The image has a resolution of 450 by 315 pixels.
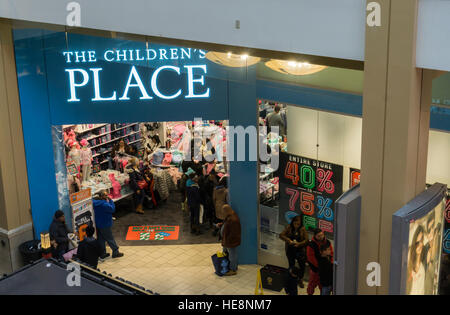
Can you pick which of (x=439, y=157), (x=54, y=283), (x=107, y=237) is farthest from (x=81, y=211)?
(x=439, y=157)

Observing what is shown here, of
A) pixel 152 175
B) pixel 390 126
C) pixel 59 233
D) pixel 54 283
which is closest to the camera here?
pixel 390 126

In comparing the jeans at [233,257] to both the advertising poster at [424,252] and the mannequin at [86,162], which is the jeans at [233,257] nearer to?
the mannequin at [86,162]

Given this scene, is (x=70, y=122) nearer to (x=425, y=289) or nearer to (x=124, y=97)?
(x=124, y=97)

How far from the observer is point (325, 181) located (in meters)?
8.43

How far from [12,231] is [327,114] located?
209 inches

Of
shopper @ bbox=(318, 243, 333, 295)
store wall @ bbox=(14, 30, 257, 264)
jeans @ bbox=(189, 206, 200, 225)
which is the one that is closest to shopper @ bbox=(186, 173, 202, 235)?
jeans @ bbox=(189, 206, 200, 225)

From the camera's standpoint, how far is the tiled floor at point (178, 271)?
8695mm

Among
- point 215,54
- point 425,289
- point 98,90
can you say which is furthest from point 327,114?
point 425,289

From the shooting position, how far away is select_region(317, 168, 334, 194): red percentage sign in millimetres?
8371

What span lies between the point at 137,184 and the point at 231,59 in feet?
13.6

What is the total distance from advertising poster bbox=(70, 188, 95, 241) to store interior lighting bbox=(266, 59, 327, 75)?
3861mm

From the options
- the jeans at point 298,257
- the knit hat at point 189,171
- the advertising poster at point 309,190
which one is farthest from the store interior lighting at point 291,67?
the knit hat at point 189,171

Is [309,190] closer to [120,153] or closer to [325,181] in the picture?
[325,181]

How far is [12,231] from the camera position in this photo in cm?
920
